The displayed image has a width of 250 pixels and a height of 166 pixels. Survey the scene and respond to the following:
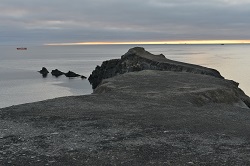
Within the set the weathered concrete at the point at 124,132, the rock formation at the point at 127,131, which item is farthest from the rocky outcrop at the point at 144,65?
the weathered concrete at the point at 124,132

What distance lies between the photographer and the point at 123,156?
36.0 feet

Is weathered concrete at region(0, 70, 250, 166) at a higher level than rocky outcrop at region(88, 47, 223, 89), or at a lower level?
lower

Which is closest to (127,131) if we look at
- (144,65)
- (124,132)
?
(124,132)

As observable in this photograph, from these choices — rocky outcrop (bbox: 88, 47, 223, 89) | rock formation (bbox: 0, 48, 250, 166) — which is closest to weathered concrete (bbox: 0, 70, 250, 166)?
rock formation (bbox: 0, 48, 250, 166)

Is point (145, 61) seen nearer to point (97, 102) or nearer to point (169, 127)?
point (97, 102)

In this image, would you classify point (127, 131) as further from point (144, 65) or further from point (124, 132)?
point (144, 65)

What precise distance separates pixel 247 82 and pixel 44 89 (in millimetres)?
44618

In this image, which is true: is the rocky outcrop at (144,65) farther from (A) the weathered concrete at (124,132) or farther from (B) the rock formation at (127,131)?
(A) the weathered concrete at (124,132)

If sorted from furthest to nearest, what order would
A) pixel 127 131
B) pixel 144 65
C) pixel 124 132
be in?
1. pixel 144 65
2. pixel 127 131
3. pixel 124 132

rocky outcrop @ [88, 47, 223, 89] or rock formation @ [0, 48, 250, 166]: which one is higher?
rocky outcrop @ [88, 47, 223, 89]

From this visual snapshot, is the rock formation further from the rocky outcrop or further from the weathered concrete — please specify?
the rocky outcrop

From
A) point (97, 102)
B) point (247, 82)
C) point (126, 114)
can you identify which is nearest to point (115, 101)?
point (97, 102)

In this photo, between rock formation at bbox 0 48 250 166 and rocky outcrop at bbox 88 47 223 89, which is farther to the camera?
rocky outcrop at bbox 88 47 223 89

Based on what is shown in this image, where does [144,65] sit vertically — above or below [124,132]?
above
